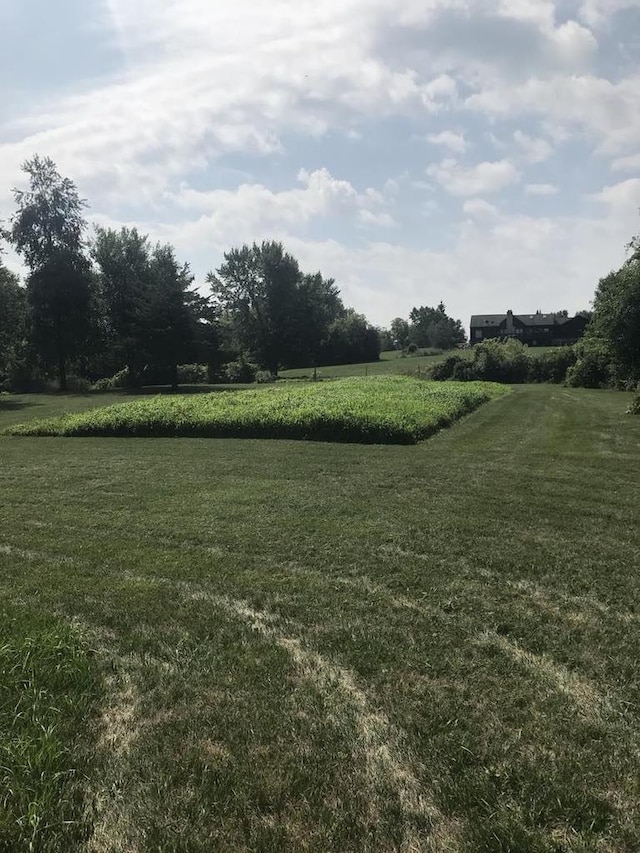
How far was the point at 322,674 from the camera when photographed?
12.9ft

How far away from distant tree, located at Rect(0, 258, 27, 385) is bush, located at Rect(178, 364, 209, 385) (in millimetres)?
12450

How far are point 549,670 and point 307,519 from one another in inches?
163

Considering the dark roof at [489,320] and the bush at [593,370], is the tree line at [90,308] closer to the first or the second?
the bush at [593,370]

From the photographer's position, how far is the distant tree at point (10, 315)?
3584cm

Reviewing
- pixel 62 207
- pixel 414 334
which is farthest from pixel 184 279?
pixel 414 334

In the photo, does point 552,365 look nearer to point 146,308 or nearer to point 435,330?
point 146,308

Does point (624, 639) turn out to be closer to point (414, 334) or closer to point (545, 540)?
point (545, 540)

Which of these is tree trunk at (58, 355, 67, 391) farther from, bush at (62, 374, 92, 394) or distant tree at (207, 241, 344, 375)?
distant tree at (207, 241, 344, 375)

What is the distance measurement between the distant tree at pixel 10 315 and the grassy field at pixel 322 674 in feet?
105

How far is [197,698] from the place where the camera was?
3.66 m

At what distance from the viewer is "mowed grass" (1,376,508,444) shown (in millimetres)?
15633

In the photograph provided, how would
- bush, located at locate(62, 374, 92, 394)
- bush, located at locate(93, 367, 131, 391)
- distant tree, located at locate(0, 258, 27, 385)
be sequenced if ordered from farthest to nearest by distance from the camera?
bush, located at locate(93, 367, 131, 391), bush, located at locate(62, 374, 92, 394), distant tree, located at locate(0, 258, 27, 385)

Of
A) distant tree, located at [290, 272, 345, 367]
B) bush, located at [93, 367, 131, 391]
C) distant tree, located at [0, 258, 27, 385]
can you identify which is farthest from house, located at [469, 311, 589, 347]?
distant tree, located at [0, 258, 27, 385]

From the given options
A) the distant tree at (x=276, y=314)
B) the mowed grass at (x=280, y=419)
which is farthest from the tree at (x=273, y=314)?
the mowed grass at (x=280, y=419)
